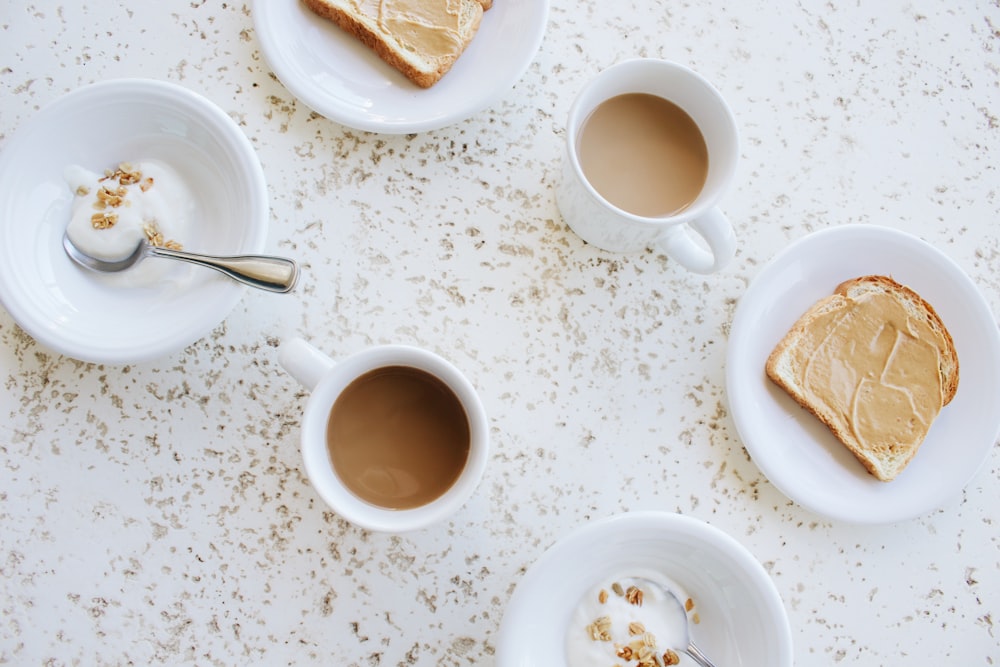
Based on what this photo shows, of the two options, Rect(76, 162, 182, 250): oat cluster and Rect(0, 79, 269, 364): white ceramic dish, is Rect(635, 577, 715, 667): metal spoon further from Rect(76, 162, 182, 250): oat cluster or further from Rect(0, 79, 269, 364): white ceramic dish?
A: Rect(76, 162, 182, 250): oat cluster

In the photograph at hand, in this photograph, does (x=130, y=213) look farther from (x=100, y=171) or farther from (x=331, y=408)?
(x=331, y=408)

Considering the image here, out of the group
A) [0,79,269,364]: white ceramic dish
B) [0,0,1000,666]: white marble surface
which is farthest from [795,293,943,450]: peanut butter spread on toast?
[0,79,269,364]: white ceramic dish

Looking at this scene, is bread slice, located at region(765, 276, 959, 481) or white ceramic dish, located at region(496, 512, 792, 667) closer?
white ceramic dish, located at region(496, 512, 792, 667)

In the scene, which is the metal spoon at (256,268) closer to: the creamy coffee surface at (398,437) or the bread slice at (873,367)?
the creamy coffee surface at (398,437)

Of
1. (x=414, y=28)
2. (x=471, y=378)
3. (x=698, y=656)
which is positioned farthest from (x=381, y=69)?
(x=698, y=656)

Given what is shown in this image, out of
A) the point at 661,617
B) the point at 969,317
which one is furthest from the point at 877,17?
the point at 661,617

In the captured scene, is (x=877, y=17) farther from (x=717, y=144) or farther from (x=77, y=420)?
(x=77, y=420)

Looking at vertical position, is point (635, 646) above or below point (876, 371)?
below
